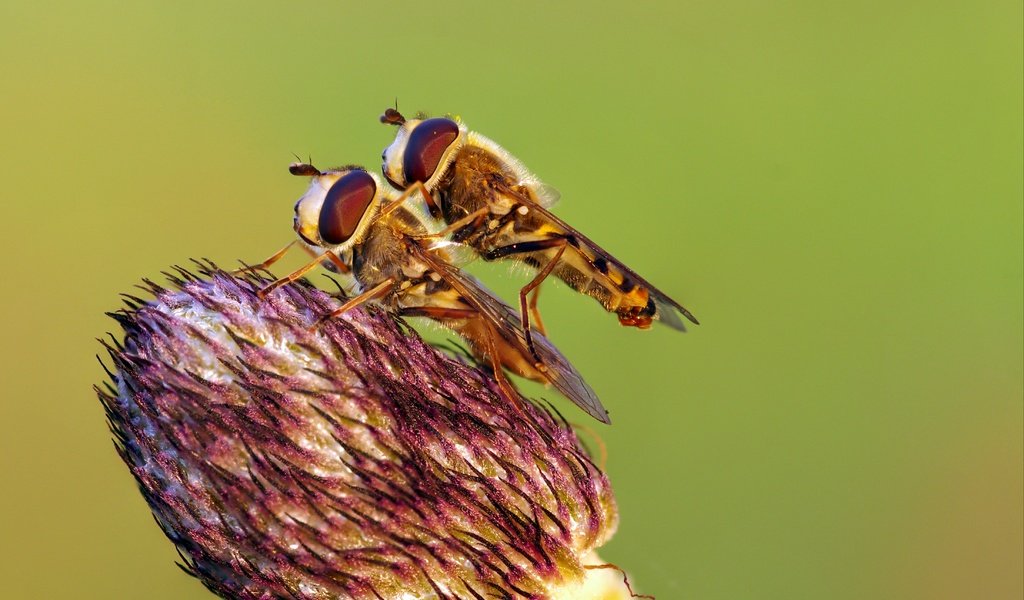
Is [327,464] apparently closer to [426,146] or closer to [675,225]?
[426,146]

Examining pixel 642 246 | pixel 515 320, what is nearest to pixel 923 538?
pixel 642 246

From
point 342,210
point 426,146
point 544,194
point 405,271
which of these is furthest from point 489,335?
point 544,194

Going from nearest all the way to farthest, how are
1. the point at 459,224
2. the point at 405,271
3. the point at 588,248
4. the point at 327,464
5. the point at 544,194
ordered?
the point at 327,464 → the point at 405,271 → the point at 459,224 → the point at 588,248 → the point at 544,194

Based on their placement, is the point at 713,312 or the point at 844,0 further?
the point at 844,0

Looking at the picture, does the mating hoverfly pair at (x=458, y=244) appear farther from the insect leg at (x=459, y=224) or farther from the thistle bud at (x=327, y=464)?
the thistle bud at (x=327, y=464)

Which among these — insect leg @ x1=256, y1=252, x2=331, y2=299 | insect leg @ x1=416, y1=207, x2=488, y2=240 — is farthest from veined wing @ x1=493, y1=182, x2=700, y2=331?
insect leg @ x1=256, y1=252, x2=331, y2=299

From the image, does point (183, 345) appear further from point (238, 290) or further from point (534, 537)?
point (534, 537)
